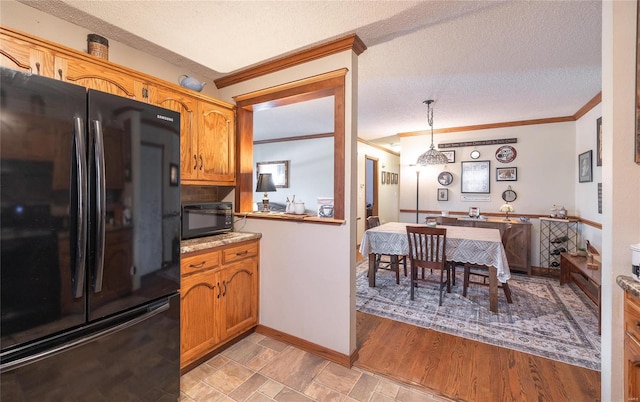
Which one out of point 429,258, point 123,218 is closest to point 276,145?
point 429,258

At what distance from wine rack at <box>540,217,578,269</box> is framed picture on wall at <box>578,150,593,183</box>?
0.65 meters

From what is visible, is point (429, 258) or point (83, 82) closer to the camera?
point (83, 82)

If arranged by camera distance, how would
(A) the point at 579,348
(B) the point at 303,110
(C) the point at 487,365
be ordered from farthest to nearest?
(B) the point at 303,110 → (A) the point at 579,348 → (C) the point at 487,365

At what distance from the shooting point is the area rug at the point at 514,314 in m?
2.28

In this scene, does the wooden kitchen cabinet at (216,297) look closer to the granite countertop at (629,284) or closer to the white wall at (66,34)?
the white wall at (66,34)

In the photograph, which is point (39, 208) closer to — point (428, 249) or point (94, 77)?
point (94, 77)

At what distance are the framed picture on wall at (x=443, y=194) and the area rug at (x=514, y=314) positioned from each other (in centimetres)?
180

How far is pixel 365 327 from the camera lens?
8.61ft

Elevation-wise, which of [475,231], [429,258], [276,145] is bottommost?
[429,258]

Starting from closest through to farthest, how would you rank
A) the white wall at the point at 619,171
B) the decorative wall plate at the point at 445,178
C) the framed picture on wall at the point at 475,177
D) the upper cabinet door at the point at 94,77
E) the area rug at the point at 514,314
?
the white wall at the point at 619,171
the upper cabinet door at the point at 94,77
the area rug at the point at 514,314
the framed picture on wall at the point at 475,177
the decorative wall plate at the point at 445,178

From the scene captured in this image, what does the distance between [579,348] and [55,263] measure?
3.61m

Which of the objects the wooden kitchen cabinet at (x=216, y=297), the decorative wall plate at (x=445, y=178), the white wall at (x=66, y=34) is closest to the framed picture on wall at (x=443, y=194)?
the decorative wall plate at (x=445, y=178)

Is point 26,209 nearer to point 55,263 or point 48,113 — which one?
point 55,263

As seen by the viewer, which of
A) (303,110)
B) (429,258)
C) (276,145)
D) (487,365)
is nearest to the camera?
(487,365)
